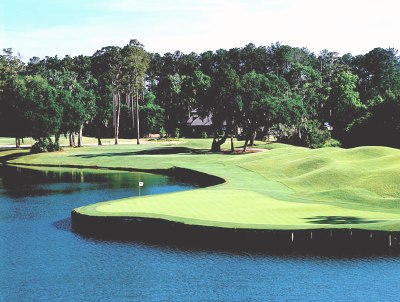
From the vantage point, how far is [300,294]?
87.9ft

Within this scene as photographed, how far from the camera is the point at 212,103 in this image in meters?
103

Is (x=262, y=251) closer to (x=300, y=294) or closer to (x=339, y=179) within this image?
(x=300, y=294)

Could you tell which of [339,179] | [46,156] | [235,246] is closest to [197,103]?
[46,156]

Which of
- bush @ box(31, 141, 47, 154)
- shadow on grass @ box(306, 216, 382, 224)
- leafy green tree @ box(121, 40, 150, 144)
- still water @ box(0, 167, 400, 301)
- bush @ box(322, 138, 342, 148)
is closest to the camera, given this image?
still water @ box(0, 167, 400, 301)

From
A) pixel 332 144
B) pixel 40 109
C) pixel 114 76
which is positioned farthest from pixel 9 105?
pixel 332 144

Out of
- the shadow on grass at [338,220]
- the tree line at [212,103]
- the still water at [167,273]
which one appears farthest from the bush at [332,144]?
the still water at [167,273]

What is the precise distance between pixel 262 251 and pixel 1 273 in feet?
49.9

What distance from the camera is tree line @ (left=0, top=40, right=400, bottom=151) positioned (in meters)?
101

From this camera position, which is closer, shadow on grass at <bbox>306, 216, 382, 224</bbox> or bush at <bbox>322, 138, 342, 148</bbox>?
shadow on grass at <bbox>306, 216, 382, 224</bbox>

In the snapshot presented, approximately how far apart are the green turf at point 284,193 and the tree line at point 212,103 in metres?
12.8

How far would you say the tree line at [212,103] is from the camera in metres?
101

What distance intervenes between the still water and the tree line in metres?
64.7

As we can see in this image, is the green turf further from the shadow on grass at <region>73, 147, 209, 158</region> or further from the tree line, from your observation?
the tree line

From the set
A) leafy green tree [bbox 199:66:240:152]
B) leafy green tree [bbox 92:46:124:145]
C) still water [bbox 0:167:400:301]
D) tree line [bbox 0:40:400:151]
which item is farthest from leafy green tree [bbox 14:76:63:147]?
still water [bbox 0:167:400:301]
